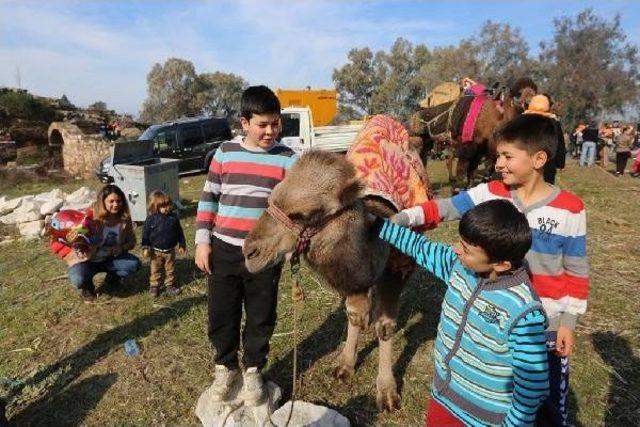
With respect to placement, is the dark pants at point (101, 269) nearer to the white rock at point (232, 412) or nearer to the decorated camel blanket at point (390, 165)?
the white rock at point (232, 412)

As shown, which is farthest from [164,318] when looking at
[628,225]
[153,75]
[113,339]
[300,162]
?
[153,75]

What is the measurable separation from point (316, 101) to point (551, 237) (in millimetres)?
23710

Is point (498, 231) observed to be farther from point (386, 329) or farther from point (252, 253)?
point (386, 329)

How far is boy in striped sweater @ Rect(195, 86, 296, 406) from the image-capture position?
2.98m

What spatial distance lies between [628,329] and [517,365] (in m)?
3.61

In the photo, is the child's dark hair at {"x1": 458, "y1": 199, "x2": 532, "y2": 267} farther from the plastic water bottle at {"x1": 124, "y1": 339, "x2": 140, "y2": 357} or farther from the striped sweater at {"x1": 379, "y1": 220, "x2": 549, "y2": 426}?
the plastic water bottle at {"x1": 124, "y1": 339, "x2": 140, "y2": 357}

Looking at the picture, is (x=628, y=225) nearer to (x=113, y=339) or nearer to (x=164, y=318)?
(x=164, y=318)

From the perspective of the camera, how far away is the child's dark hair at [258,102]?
2869mm

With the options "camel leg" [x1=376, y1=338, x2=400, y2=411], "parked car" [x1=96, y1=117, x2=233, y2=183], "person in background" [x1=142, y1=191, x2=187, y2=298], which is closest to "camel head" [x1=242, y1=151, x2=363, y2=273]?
"camel leg" [x1=376, y1=338, x2=400, y2=411]

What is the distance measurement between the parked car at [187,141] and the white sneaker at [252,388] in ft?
46.4

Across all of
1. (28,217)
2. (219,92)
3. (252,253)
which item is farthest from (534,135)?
(219,92)

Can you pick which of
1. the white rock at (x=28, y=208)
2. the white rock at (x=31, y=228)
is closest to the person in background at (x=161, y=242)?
the white rock at (x=31, y=228)

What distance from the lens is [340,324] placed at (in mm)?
4762

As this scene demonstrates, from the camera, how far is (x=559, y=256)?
2367 mm
